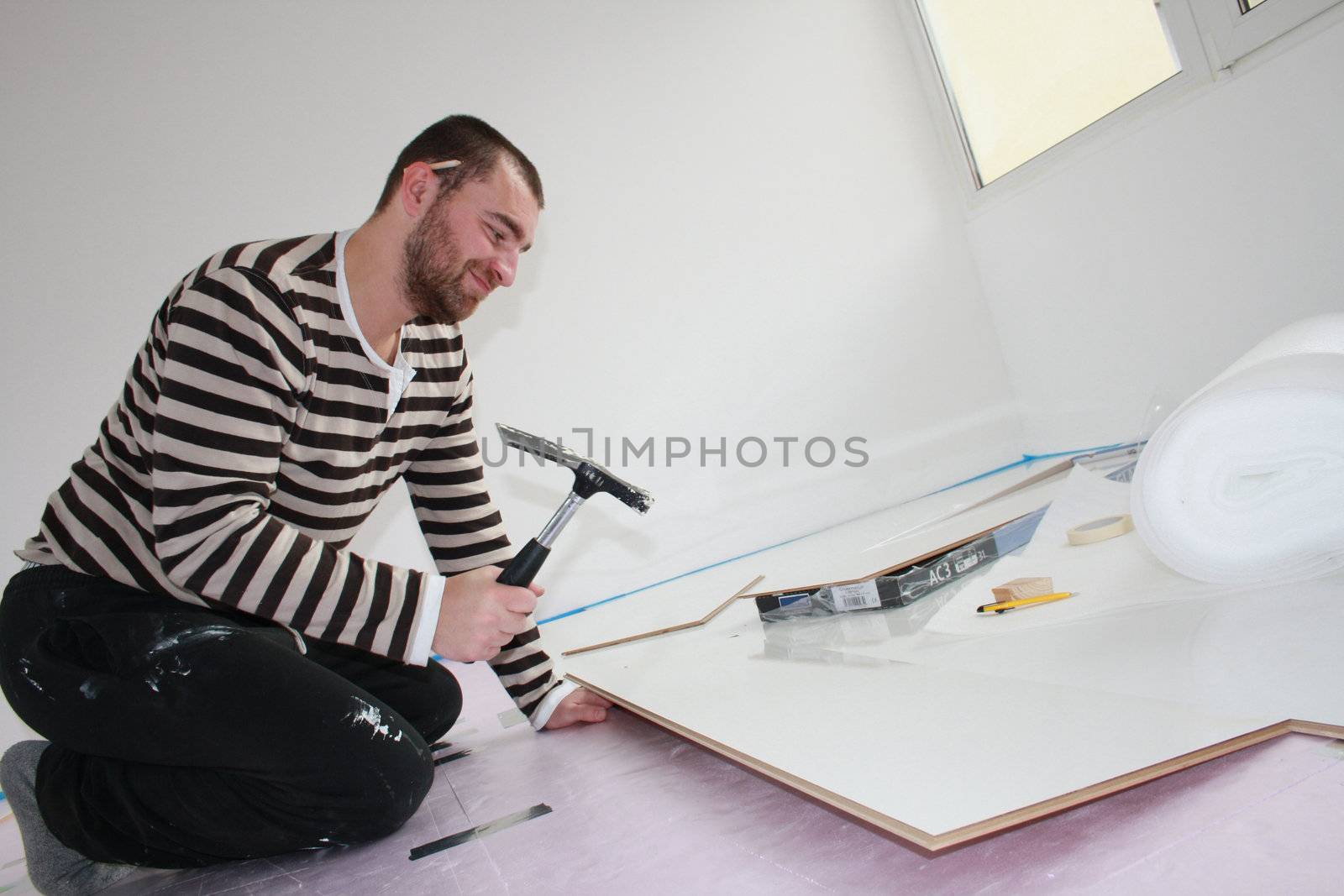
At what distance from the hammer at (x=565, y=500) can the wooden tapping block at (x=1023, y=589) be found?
521mm

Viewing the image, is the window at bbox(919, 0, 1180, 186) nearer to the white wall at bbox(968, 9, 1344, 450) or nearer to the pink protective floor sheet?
the white wall at bbox(968, 9, 1344, 450)

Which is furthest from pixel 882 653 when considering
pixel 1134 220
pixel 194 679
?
pixel 1134 220

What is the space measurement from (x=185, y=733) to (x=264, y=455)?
1.19 feet

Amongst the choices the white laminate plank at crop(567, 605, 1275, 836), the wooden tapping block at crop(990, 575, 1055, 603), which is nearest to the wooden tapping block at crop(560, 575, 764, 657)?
the white laminate plank at crop(567, 605, 1275, 836)

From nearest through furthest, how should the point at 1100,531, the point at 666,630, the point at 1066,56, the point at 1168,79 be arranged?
the point at 1100,531, the point at 666,630, the point at 1168,79, the point at 1066,56

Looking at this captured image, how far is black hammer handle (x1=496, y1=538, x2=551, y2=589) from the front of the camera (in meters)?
1.13

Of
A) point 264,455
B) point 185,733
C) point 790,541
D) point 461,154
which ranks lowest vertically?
point 790,541

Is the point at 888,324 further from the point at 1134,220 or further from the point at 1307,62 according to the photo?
the point at 1307,62

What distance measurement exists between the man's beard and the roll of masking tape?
111 cm

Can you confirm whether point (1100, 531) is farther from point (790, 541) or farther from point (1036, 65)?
point (1036, 65)

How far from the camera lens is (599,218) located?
10.1 ft

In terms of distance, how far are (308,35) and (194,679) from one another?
94.9 inches

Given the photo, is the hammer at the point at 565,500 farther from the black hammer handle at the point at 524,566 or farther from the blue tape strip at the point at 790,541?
the blue tape strip at the point at 790,541

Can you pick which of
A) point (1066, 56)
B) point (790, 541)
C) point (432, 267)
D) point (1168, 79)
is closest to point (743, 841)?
point (432, 267)
